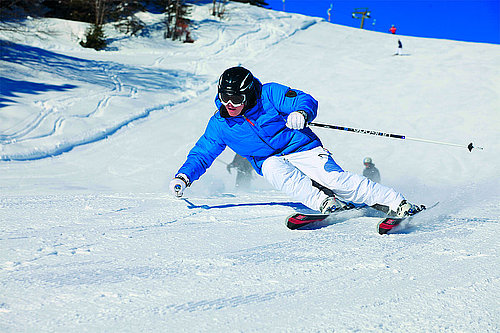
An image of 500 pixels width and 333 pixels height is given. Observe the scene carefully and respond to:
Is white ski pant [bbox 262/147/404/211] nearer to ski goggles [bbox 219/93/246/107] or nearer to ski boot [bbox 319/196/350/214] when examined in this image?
ski boot [bbox 319/196/350/214]

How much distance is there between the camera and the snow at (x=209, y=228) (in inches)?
67.4

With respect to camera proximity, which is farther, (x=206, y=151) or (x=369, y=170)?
(x=369, y=170)

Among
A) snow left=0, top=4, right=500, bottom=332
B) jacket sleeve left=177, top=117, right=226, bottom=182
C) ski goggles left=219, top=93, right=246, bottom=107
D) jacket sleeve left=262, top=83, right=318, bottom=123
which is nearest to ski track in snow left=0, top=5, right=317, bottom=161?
snow left=0, top=4, right=500, bottom=332

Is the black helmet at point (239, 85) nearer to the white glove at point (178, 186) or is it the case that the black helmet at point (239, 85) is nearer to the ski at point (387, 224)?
the white glove at point (178, 186)

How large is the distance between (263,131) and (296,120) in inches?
13.8

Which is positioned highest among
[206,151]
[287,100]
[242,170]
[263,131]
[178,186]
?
[287,100]

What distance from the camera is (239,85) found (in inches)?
132

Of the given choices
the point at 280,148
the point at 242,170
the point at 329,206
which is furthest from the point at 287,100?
the point at 242,170

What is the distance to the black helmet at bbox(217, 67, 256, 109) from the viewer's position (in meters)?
3.35

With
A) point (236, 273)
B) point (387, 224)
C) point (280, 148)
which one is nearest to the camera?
point (236, 273)

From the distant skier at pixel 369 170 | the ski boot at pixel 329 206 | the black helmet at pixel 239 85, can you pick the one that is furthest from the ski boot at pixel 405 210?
the distant skier at pixel 369 170

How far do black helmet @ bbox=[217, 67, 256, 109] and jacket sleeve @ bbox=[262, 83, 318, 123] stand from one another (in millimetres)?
189

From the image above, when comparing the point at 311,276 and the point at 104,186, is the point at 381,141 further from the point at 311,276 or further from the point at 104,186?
the point at 311,276

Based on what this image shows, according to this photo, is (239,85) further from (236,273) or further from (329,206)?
(236,273)
